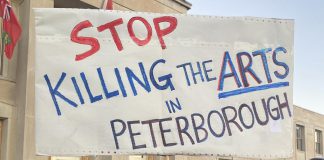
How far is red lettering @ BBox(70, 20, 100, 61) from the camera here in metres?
4.09

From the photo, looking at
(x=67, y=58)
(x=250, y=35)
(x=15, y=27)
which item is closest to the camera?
(x=67, y=58)

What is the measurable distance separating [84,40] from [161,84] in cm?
70

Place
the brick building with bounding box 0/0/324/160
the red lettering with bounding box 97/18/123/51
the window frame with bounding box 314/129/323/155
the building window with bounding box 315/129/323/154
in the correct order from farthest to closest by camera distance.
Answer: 1. the building window with bounding box 315/129/323/154
2. the window frame with bounding box 314/129/323/155
3. the brick building with bounding box 0/0/324/160
4. the red lettering with bounding box 97/18/123/51

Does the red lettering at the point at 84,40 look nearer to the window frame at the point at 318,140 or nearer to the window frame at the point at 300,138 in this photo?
the window frame at the point at 300,138

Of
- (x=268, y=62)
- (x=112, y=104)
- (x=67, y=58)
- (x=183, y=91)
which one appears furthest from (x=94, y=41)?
(x=268, y=62)

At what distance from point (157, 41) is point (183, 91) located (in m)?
0.45

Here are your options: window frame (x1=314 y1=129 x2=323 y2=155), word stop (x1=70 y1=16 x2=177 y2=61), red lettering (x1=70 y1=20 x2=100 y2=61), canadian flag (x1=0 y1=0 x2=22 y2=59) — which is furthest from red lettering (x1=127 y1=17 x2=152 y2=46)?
window frame (x1=314 y1=129 x2=323 y2=155)

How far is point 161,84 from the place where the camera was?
13.8 ft

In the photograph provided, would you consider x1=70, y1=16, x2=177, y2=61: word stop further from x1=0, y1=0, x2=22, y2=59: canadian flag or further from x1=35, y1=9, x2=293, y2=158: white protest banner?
x1=0, y1=0, x2=22, y2=59: canadian flag

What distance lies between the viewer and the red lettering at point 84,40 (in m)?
4.09

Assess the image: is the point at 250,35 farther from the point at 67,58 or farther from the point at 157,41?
the point at 67,58

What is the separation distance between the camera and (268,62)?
4367 millimetres

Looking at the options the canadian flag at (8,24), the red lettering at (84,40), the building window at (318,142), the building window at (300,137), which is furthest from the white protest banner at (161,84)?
the building window at (318,142)

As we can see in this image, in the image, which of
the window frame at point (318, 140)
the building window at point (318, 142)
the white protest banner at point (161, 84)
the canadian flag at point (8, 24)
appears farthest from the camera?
the building window at point (318, 142)
